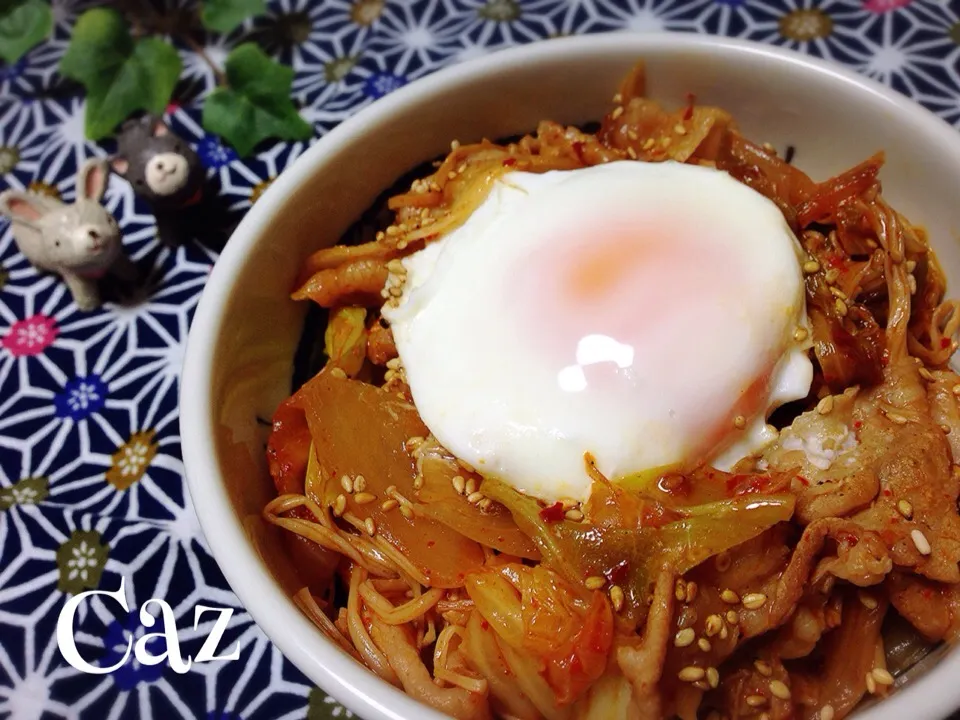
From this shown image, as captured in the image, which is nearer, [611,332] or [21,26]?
[611,332]

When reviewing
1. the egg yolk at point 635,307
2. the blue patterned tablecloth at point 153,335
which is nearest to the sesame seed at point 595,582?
the egg yolk at point 635,307

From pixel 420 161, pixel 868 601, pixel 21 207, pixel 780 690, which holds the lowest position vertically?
pixel 21 207

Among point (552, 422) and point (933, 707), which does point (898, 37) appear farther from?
point (933, 707)

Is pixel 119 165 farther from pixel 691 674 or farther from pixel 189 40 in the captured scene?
pixel 691 674

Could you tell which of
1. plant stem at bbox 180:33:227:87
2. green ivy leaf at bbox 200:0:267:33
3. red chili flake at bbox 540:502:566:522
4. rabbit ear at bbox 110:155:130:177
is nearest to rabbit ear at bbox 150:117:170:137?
rabbit ear at bbox 110:155:130:177

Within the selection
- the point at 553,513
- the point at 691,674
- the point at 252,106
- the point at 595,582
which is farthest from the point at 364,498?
the point at 252,106
